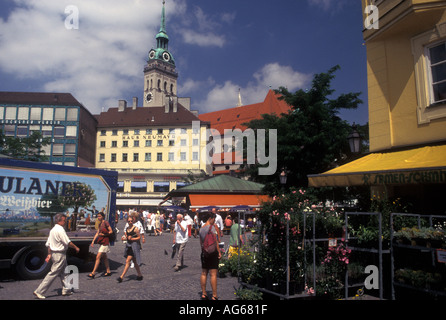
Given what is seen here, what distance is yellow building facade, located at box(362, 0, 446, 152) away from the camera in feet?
32.9

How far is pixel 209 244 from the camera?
8.09 m

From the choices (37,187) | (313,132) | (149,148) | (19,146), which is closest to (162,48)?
(149,148)

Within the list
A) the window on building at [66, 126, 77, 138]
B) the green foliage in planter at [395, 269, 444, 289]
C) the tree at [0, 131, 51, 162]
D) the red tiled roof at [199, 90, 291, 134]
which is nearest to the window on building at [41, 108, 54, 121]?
the window on building at [66, 126, 77, 138]

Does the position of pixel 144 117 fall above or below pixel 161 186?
above

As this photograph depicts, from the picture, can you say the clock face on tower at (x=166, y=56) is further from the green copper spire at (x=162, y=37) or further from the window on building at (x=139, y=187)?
the window on building at (x=139, y=187)

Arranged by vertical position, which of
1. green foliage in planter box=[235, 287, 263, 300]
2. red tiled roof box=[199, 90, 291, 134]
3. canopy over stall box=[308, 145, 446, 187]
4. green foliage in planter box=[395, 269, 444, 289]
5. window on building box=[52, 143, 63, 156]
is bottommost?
green foliage in planter box=[235, 287, 263, 300]

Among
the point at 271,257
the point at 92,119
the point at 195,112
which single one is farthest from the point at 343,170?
the point at 195,112

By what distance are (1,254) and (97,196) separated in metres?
3.18

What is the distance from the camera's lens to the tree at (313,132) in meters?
20.6

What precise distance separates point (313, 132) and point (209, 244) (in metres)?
14.3

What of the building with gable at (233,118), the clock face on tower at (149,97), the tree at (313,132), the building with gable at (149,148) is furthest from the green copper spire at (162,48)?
the tree at (313,132)

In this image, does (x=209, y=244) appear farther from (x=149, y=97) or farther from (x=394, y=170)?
(x=149, y=97)

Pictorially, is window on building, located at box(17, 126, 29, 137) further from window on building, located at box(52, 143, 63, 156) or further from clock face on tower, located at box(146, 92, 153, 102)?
clock face on tower, located at box(146, 92, 153, 102)
